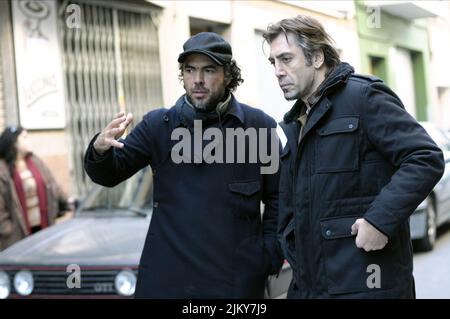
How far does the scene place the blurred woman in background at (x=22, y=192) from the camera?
18.5 ft

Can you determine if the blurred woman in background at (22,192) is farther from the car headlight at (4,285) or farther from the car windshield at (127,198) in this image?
the car headlight at (4,285)

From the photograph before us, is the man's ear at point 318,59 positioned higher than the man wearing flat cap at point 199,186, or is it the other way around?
the man's ear at point 318,59

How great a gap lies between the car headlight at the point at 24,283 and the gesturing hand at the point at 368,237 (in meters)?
2.83

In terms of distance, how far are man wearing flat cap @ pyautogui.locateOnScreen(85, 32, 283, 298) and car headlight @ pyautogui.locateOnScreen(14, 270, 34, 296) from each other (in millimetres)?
1818

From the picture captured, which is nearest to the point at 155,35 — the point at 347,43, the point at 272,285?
the point at 347,43

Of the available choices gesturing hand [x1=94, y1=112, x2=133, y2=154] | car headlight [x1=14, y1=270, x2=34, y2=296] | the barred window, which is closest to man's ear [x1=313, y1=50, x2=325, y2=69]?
gesturing hand [x1=94, y1=112, x2=133, y2=154]

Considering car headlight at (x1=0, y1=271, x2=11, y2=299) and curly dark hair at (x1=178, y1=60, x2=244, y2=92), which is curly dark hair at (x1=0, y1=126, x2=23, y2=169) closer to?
car headlight at (x1=0, y1=271, x2=11, y2=299)

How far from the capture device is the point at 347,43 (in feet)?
45.3

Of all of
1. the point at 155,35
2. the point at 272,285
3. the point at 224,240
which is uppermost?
the point at 155,35

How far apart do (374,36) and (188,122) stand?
12251 millimetres

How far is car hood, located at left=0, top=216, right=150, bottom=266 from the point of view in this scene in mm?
4328

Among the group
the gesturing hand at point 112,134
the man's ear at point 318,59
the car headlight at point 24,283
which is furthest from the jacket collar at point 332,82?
the car headlight at point 24,283

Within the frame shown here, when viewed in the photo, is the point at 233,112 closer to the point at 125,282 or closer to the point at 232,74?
the point at 232,74

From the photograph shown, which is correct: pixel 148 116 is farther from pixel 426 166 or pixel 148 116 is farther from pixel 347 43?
pixel 347 43
